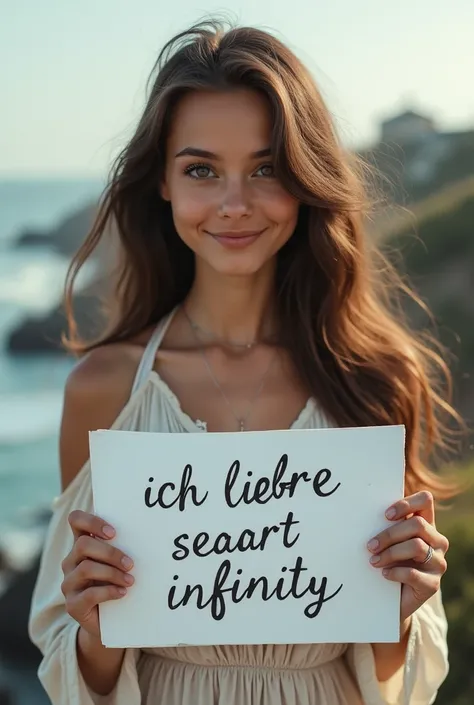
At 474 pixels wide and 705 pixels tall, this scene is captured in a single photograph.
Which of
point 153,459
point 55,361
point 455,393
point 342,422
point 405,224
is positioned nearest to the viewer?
point 153,459

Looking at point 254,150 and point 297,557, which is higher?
point 254,150

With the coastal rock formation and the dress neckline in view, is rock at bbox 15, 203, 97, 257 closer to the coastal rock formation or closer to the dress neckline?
the coastal rock formation

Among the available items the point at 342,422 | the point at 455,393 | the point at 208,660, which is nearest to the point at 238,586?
the point at 208,660

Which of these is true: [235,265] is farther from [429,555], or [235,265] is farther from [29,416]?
[29,416]

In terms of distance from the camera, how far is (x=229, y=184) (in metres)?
2.09

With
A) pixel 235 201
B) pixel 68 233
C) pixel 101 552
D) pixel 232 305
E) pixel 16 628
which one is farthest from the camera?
pixel 68 233

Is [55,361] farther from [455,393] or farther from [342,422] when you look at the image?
[342,422]

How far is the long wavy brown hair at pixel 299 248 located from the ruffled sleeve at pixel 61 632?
0.37m

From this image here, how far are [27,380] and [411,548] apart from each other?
54.6ft

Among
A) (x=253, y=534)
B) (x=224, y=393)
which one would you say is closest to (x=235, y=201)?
(x=224, y=393)

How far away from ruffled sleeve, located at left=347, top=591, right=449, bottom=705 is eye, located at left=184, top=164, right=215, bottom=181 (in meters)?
1.02

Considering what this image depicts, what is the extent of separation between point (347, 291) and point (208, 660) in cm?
89

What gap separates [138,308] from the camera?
7.99 feet

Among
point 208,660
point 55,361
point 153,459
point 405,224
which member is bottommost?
point 208,660
